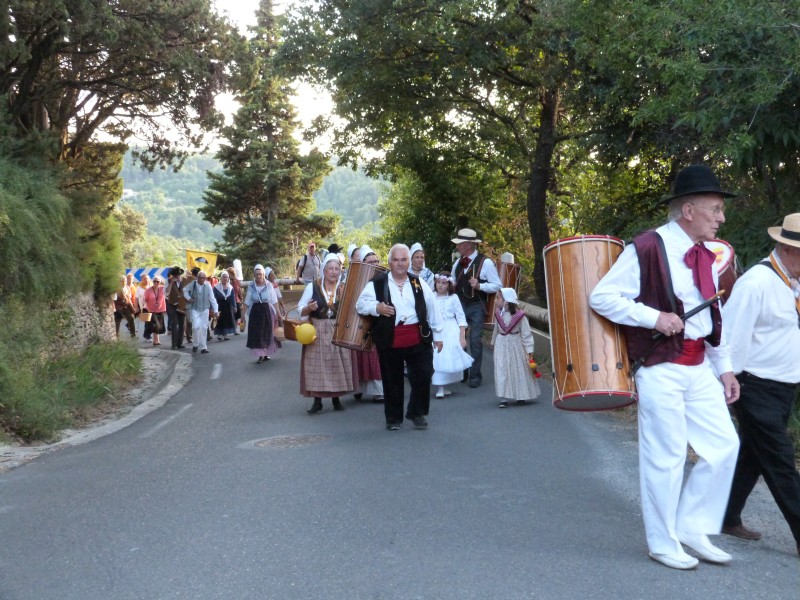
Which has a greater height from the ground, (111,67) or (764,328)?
(111,67)

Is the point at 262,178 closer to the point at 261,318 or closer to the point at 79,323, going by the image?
the point at 261,318

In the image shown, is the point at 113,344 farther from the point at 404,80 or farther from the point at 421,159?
the point at 421,159

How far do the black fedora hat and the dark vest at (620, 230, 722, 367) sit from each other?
0.28m

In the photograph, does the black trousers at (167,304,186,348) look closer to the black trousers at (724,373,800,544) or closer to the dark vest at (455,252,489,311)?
the dark vest at (455,252,489,311)

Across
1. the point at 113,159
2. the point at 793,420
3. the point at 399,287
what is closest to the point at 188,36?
the point at 113,159

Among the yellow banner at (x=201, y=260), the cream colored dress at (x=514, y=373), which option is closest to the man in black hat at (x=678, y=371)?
the cream colored dress at (x=514, y=373)

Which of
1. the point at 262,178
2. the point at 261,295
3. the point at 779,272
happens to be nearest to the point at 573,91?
the point at 261,295

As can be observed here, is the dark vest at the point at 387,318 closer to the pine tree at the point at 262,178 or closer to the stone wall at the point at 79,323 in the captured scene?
the stone wall at the point at 79,323

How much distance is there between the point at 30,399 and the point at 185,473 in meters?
4.36

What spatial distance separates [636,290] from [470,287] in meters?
9.48

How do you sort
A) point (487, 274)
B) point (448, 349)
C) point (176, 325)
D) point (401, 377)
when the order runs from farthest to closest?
1. point (176, 325)
2. point (487, 274)
3. point (448, 349)
4. point (401, 377)

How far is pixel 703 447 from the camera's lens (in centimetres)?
539

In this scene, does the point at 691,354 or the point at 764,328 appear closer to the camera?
the point at 691,354

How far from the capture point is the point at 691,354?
5.36 meters
